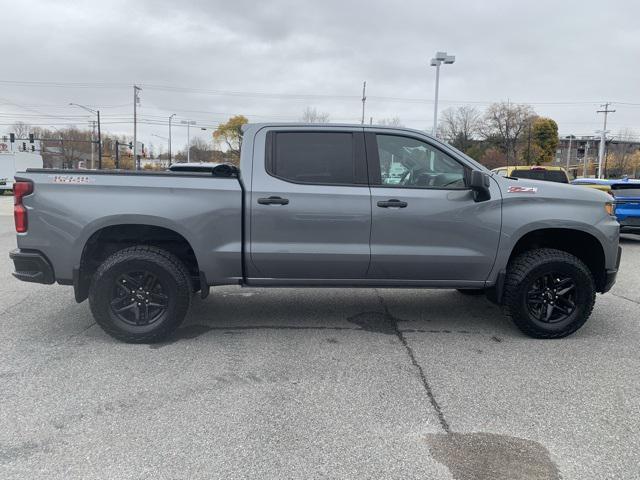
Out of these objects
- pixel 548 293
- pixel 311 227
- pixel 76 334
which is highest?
pixel 311 227

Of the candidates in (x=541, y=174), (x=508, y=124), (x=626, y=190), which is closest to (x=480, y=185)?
(x=626, y=190)

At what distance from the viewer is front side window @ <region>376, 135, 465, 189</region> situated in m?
4.65

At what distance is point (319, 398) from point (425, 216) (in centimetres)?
194

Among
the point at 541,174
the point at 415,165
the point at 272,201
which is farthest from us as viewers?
the point at 541,174

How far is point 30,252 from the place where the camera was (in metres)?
4.46

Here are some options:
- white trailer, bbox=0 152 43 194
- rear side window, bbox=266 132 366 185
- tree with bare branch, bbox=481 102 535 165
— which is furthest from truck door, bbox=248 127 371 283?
tree with bare branch, bbox=481 102 535 165

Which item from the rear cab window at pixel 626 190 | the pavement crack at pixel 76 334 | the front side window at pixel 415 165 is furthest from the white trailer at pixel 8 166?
the front side window at pixel 415 165

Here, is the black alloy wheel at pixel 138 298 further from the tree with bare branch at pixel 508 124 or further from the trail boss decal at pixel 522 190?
the tree with bare branch at pixel 508 124

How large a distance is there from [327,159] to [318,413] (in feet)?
7.72

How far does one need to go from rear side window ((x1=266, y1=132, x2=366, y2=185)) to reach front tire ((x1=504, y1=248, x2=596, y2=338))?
1775mm

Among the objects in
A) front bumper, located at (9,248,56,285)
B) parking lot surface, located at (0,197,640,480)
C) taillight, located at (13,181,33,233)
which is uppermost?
taillight, located at (13,181,33,233)

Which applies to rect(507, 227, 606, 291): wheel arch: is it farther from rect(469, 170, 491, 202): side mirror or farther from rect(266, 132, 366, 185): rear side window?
rect(266, 132, 366, 185): rear side window

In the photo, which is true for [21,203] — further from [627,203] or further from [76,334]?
[627,203]

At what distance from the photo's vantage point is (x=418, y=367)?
4141 mm
